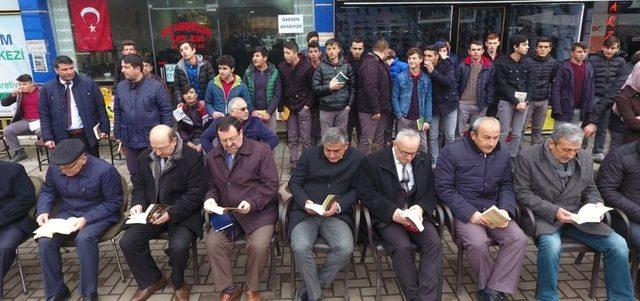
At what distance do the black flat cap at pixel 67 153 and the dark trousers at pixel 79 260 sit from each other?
59cm

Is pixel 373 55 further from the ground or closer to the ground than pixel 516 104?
further from the ground

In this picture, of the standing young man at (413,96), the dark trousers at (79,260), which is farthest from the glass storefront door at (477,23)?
the dark trousers at (79,260)

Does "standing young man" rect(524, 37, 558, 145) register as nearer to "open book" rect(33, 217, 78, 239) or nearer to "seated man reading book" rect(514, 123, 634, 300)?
"seated man reading book" rect(514, 123, 634, 300)

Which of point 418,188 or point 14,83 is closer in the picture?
point 418,188

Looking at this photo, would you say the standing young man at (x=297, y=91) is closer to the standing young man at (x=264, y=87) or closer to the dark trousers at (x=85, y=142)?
the standing young man at (x=264, y=87)

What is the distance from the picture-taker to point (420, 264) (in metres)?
3.45

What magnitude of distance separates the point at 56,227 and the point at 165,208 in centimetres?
84

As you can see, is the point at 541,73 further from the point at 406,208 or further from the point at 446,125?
the point at 406,208

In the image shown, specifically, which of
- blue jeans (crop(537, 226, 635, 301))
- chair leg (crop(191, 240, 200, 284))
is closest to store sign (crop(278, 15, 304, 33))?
chair leg (crop(191, 240, 200, 284))

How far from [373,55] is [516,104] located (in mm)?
2041

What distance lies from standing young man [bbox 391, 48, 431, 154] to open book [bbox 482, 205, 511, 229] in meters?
2.62

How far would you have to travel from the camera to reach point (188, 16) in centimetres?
807

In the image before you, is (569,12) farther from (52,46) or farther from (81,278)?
(52,46)

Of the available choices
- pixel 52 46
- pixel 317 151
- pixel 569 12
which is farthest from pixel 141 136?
pixel 569 12
